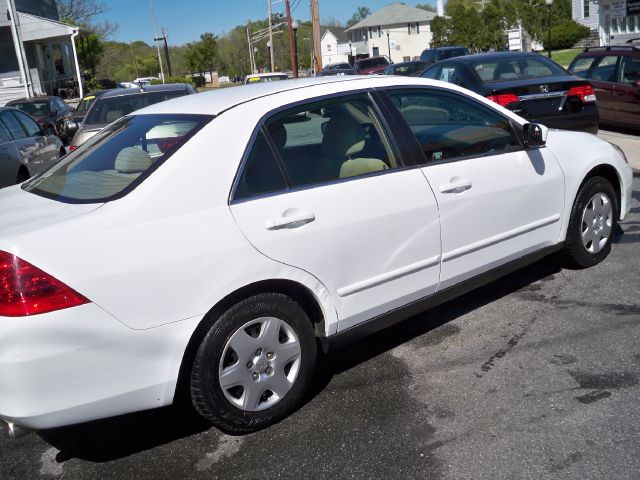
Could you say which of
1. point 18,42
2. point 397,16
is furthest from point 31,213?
point 397,16

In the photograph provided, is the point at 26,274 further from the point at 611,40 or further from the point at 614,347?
the point at 611,40

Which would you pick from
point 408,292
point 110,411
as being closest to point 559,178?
point 408,292

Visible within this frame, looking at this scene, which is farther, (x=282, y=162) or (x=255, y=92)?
(x=255, y=92)

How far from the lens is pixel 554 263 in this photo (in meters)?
5.41

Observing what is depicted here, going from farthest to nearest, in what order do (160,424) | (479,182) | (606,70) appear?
(606,70) → (479,182) → (160,424)

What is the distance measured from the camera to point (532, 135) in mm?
4434

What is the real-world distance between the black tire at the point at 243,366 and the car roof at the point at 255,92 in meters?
1.01

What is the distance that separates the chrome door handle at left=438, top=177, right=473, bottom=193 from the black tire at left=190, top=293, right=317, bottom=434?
1156 mm

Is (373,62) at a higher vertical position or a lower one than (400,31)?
lower

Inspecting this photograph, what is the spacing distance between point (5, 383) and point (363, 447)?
1552 mm

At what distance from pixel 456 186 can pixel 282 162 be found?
3.69 ft

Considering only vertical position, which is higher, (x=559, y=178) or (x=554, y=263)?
(x=559, y=178)

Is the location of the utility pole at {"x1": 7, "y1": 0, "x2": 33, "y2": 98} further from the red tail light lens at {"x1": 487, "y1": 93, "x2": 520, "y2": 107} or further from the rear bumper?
the rear bumper

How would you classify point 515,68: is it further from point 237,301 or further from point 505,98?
point 237,301
